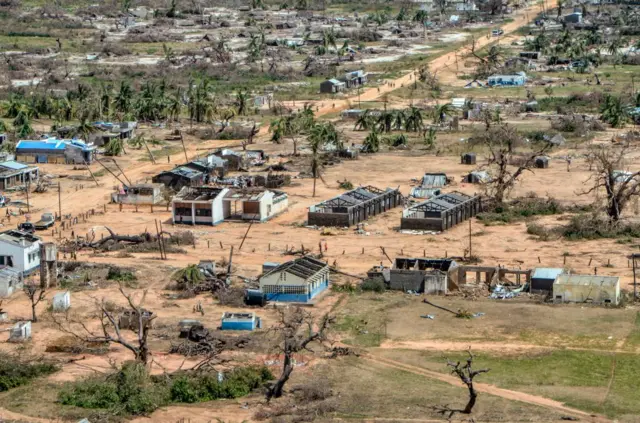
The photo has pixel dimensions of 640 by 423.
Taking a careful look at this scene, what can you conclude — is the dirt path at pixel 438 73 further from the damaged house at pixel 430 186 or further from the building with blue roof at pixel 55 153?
the damaged house at pixel 430 186

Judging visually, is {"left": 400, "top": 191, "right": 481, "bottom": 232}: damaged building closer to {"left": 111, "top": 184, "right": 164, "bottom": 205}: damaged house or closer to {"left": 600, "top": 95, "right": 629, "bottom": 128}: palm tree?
{"left": 111, "top": 184, "right": 164, "bottom": 205}: damaged house

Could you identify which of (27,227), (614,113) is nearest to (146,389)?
(27,227)

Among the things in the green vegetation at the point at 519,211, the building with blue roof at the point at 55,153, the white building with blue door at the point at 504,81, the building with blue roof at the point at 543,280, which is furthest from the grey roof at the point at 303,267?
the white building with blue door at the point at 504,81

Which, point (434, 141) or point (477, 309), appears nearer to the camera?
point (477, 309)

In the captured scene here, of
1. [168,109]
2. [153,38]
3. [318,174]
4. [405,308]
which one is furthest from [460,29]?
[405,308]

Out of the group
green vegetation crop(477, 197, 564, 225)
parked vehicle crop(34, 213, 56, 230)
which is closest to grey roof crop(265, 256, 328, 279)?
green vegetation crop(477, 197, 564, 225)

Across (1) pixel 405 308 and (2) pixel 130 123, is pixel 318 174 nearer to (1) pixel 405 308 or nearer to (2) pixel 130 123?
(2) pixel 130 123
